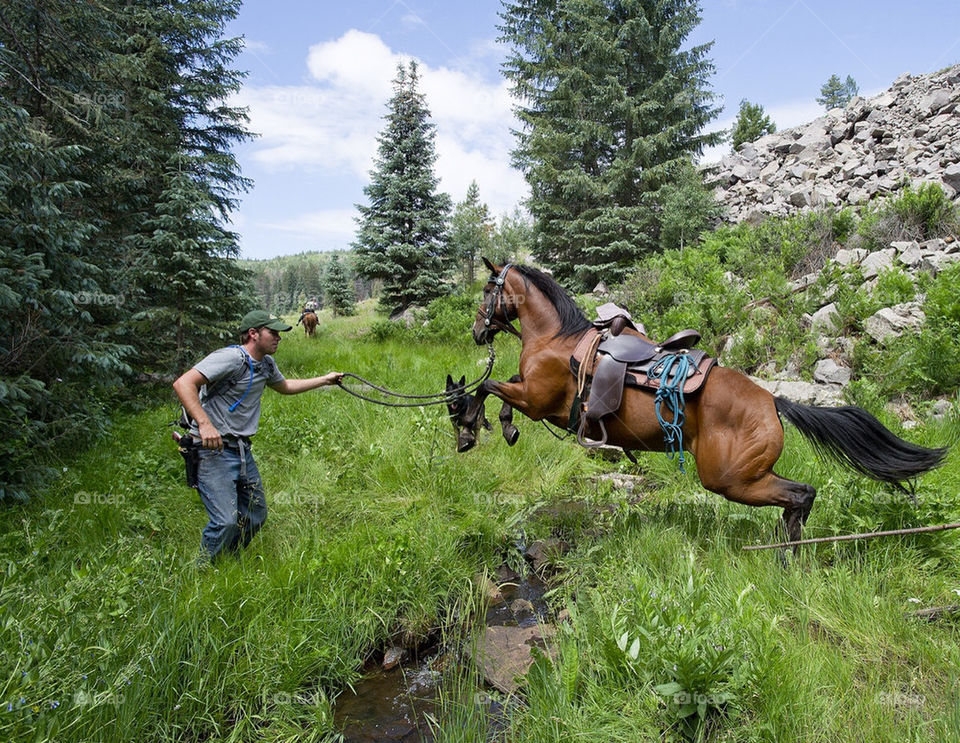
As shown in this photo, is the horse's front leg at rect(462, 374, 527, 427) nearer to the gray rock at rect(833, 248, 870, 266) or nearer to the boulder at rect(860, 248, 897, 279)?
the boulder at rect(860, 248, 897, 279)

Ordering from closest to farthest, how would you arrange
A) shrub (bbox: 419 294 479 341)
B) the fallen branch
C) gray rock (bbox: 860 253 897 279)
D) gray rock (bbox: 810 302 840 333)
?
the fallen branch < gray rock (bbox: 810 302 840 333) < gray rock (bbox: 860 253 897 279) < shrub (bbox: 419 294 479 341)

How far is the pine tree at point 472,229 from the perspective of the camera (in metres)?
28.9

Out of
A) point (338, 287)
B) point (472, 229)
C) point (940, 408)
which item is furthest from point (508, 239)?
point (940, 408)

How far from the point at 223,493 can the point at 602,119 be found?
16.2 m

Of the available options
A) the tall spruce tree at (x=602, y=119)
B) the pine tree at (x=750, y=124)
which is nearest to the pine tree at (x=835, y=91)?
the pine tree at (x=750, y=124)

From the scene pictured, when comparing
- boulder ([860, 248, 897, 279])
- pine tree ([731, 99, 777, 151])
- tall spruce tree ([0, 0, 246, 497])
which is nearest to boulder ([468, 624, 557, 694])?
tall spruce tree ([0, 0, 246, 497])

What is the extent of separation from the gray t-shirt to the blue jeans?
0.71 feet

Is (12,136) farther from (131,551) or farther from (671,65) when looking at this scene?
(671,65)

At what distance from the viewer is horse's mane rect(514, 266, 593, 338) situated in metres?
4.60

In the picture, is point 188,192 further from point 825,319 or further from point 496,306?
point 825,319

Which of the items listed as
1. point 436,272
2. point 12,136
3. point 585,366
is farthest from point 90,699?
point 436,272

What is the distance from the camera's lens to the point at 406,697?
3.47 meters

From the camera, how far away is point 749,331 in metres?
8.92

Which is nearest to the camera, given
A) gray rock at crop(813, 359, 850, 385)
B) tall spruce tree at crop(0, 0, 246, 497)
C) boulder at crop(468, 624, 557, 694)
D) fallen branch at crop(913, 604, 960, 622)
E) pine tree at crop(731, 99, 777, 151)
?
fallen branch at crop(913, 604, 960, 622)
